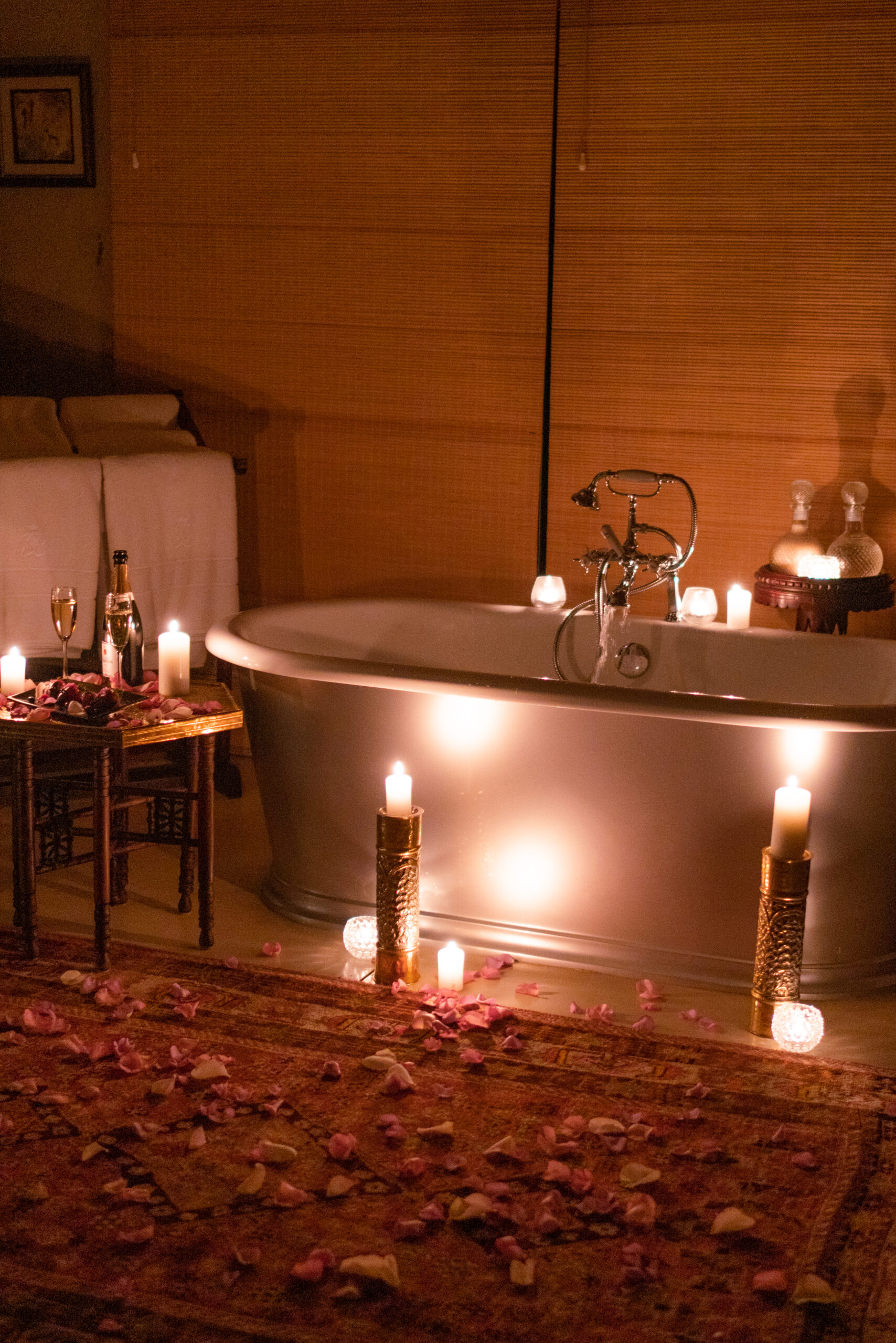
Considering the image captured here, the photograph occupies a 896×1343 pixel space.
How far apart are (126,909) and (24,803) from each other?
0.46 metres

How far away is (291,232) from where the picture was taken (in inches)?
154

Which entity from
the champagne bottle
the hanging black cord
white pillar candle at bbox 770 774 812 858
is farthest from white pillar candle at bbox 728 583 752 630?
the champagne bottle

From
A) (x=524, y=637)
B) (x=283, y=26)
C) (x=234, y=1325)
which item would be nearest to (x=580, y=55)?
(x=283, y=26)

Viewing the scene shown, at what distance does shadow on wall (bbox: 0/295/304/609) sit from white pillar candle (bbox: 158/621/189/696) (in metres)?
1.45

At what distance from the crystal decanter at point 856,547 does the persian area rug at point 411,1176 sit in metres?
1.41

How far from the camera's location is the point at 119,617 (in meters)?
2.64

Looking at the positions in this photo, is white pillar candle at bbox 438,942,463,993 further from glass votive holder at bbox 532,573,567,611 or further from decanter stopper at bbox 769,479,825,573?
decanter stopper at bbox 769,479,825,573

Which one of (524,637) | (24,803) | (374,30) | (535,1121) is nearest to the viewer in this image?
(535,1121)

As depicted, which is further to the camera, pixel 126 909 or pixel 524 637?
pixel 524 637

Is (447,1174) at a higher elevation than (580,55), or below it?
below

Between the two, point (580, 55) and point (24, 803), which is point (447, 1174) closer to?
point (24, 803)

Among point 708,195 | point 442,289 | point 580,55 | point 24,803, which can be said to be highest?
point 580,55

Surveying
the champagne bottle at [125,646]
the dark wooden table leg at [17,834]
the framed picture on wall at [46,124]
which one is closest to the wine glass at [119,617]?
the champagne bottle at [125,646]

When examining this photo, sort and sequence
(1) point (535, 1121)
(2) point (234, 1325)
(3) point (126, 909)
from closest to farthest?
(2) point (234, 1325) → (1) point (535, 1121) → (3) point (126, 909)
